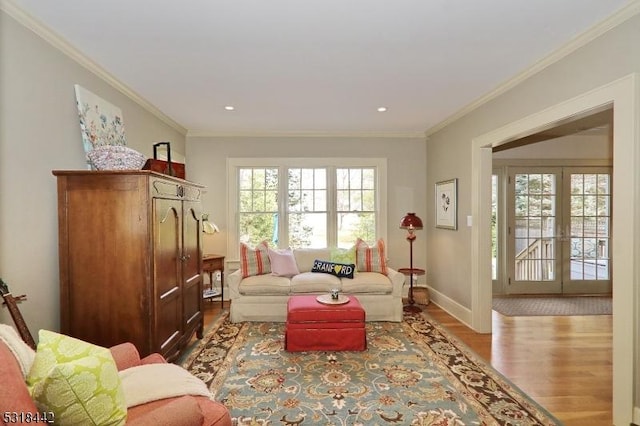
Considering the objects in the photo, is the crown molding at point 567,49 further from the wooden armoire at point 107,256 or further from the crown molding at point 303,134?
the wooden armoire at point 107,256

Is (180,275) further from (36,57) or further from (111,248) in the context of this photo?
(36,57)

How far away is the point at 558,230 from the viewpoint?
5762 mm

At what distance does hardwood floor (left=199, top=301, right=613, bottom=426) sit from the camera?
248 cm

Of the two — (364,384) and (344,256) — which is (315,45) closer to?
A: (364,384)

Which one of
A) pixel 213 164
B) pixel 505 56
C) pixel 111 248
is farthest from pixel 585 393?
pixel 213 164

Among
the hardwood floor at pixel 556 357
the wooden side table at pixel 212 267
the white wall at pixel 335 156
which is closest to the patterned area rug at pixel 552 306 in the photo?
the hardwood floor at pixel 556 357

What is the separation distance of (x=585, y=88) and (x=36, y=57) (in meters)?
3.79

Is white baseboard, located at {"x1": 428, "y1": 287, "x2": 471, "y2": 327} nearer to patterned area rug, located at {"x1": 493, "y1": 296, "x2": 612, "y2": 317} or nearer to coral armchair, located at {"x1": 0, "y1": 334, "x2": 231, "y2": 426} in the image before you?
patterned area rug, located at {"x1": 493, "y1": 296, "x2": 612, "y2": 317}

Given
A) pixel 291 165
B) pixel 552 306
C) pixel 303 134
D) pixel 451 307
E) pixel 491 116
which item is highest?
pixel 303 134

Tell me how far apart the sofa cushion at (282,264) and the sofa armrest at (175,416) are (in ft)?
10.4

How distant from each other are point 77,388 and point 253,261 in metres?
3.43

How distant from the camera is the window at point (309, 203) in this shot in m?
5.45

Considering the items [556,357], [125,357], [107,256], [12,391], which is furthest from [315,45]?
[556,357]

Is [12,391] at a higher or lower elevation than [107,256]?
lower
